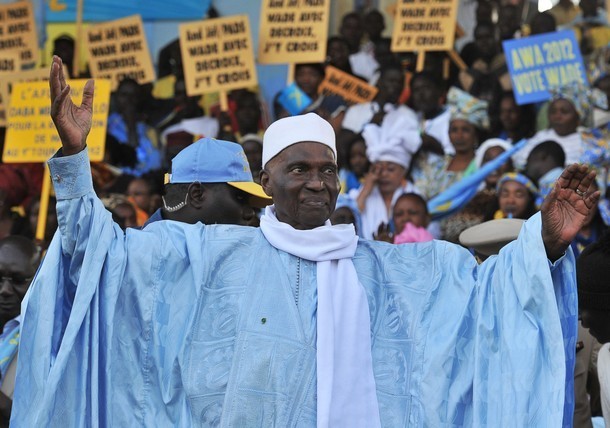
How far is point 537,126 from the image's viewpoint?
979cm

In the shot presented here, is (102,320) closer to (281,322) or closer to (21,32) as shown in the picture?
(281,322)

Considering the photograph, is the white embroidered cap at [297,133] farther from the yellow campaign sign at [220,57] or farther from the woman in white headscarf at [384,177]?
the yellow campaign sign at [220,57]

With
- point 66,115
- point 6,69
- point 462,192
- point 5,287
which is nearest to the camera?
point 66,115

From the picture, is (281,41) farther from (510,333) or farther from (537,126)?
(510,333)

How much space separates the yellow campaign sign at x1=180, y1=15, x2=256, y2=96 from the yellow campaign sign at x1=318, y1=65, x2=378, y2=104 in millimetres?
623

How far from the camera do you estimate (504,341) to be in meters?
4.19

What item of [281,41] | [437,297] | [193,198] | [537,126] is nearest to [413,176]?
[537,126]

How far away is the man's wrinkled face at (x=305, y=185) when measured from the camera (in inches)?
172

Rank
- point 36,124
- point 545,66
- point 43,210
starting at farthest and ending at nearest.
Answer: point 36,124 → point 545,66 → point 43,210

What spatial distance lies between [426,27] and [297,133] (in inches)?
244

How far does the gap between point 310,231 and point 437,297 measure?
0.49m

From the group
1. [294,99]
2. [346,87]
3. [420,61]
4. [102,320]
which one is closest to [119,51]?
[294,99]

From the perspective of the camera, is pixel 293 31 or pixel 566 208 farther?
pixel 293 31

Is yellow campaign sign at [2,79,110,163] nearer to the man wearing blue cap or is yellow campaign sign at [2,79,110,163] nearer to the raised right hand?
the man wearing blue cap
